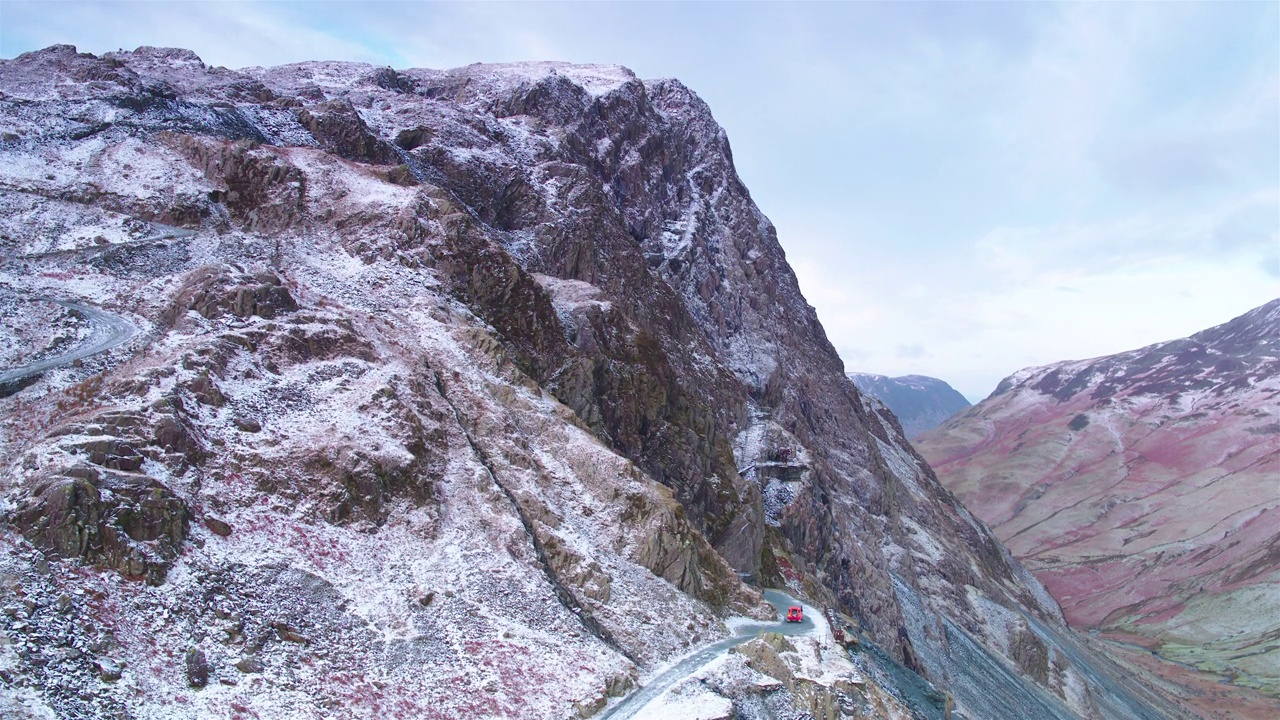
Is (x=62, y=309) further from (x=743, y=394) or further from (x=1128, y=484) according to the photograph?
(x=1128, y=484)

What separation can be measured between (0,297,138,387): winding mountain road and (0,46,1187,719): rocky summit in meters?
0.19

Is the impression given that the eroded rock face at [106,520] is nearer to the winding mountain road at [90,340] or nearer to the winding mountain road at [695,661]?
the winding mountain road at [90,340]

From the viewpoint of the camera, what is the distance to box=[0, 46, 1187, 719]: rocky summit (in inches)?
737

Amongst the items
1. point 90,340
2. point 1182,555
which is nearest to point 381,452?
point 90,340

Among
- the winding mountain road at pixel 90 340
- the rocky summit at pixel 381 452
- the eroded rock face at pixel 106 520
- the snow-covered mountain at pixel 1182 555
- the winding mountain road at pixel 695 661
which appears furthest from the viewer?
the snow-covered mountain at pixel 1182 555

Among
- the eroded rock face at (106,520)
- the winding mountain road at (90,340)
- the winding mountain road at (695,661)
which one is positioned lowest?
the winding mountain road at (695,661)

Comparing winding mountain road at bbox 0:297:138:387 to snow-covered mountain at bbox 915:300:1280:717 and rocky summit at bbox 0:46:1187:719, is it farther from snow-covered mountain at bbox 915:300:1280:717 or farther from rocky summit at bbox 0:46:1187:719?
snow-covered mountain at bbox 915:300:1280:717

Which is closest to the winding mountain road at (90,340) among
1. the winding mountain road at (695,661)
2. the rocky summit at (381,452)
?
the rocky summit at (381,452)

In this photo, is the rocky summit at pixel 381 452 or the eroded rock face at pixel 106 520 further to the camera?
the rocky summit at pixel 381 452

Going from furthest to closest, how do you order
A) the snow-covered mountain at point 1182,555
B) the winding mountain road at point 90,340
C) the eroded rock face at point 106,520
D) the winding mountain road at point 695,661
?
the snow-covered mountain at point 1182,555
the winding mountain road at point 90,340
the winding mountain road at point 695,661
the eroded rock face at point 106,520

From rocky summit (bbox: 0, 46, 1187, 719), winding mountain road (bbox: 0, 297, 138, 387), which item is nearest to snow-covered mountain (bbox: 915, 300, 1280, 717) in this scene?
rocky summit (bbox: 0, 46, 1187, 719)

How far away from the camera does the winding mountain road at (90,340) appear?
2492 centimetres

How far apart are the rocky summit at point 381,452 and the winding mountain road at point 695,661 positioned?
0.42m

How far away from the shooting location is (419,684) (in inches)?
765
